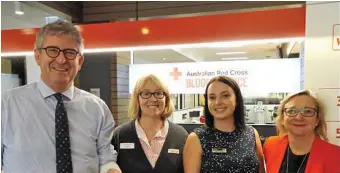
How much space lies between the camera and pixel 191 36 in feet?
8.79

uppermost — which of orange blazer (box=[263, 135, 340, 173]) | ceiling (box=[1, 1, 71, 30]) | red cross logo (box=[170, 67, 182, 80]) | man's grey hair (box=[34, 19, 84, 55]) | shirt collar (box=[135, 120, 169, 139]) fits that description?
ceiling (box=[1, 1, 71, 30])

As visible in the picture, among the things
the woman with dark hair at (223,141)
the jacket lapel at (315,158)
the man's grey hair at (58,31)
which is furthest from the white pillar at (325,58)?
the man's grey hair at (58,31)

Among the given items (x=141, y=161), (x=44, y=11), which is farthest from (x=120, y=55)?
(x=141, y=161)

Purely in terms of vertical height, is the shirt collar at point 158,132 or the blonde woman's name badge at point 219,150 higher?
the shirt collar at point 158,132

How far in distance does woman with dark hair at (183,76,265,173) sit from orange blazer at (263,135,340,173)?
0.07 metres

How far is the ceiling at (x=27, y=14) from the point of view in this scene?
14.1ft

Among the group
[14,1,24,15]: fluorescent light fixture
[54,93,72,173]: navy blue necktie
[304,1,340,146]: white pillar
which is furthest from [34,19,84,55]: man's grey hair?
[14,1,24,15]: fluorescent light fixture

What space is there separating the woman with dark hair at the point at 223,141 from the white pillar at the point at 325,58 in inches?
26.0

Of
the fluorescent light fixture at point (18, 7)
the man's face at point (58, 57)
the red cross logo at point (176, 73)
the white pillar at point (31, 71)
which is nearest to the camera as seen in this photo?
the man's face at point (58, 57)

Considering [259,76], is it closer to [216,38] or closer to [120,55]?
[216,38]

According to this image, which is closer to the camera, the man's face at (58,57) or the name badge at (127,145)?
the man's face at (58,57)

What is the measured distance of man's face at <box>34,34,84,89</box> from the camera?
133 centimetres

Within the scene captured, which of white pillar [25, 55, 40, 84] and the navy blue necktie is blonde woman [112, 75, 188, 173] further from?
white pillar [25, 55, 40, 84]

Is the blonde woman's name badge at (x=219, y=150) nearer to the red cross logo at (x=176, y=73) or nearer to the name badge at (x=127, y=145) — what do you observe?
the name badge at (x=127, y=145)
